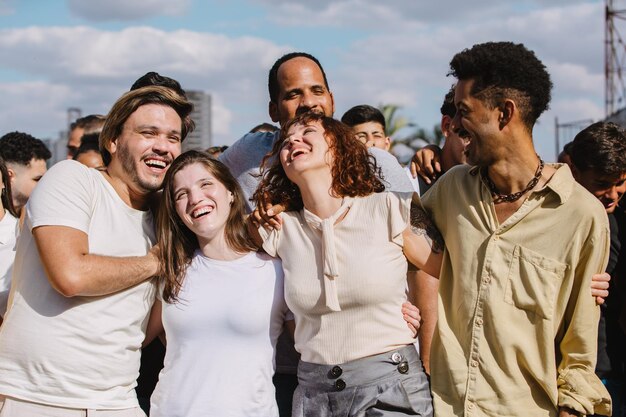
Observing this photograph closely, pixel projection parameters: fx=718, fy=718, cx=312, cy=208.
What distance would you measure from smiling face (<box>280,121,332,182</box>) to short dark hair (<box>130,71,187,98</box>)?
0.98 meters

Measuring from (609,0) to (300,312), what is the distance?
2128 centimetres

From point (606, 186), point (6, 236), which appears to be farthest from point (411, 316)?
point (6, 236)

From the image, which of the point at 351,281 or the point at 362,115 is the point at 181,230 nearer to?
the point at 351,281

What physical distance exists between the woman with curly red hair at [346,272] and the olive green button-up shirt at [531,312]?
0.23m

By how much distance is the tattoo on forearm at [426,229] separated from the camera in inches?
135

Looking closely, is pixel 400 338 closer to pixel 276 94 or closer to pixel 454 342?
pixel 454 342

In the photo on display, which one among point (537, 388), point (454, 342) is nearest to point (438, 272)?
point (454, 342)

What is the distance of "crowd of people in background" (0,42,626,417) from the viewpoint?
10.3 feet

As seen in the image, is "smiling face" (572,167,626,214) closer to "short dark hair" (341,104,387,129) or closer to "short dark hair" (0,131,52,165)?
"short dark hair" (341,104,387,129)

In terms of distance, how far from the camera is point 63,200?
340 cm

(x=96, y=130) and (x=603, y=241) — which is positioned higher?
(x=96, y=130)

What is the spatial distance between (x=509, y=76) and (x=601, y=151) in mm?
1606

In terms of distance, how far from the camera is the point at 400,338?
10.8 feet

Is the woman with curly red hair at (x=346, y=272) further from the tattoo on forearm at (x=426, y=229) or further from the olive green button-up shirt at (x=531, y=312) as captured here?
the olive green button-up shirt at (x=531, y=312)
